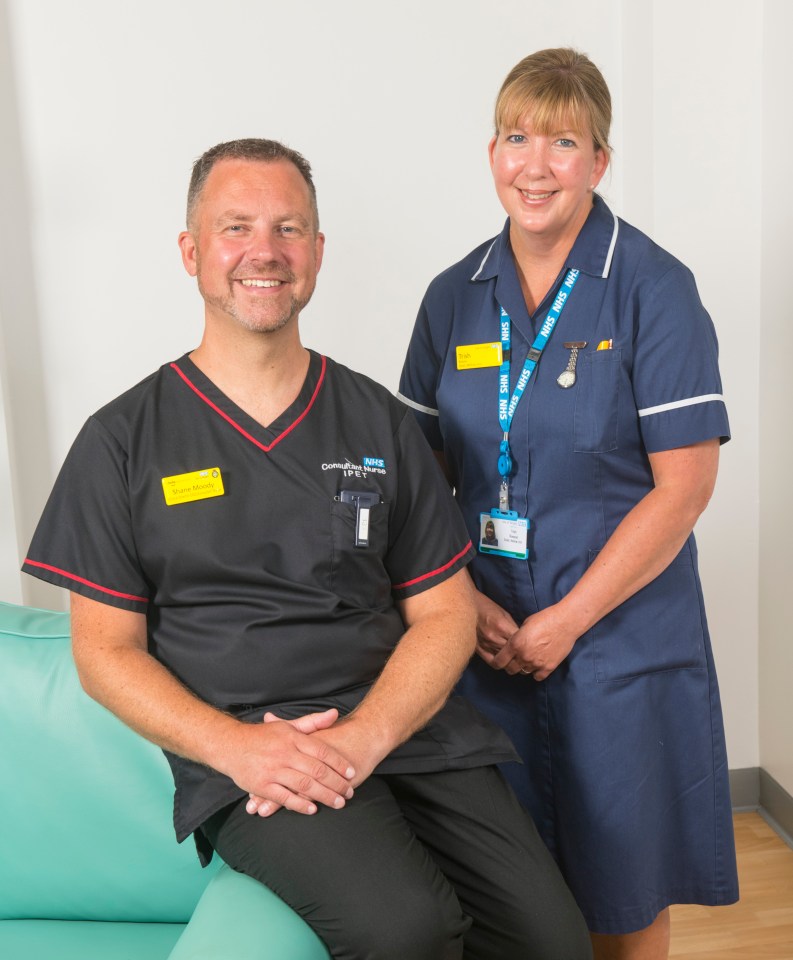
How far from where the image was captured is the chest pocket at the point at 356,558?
1687mm

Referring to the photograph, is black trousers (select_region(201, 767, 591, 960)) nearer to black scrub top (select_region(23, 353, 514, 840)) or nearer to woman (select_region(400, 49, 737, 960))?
black scrub top (select_region(23, 353, 514, 840))

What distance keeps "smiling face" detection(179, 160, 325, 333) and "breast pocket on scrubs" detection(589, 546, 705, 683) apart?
0.71 m

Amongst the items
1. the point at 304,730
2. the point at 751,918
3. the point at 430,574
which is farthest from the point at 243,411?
the point at 751,918

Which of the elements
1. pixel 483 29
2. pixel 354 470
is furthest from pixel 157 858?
pixel 483 29

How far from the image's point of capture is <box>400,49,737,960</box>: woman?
71.3 inches

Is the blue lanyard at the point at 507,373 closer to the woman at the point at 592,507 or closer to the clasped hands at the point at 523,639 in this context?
the woman at the point at 592,507

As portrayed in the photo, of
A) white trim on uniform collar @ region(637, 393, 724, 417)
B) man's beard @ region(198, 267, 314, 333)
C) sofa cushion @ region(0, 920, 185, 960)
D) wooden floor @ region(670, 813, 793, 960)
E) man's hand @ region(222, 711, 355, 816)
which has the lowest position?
wooden floor @ region(670, 813, 793, 960)

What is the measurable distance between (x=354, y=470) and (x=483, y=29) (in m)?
1.49

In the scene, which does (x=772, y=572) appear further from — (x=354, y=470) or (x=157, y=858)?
(x=157, y=858)

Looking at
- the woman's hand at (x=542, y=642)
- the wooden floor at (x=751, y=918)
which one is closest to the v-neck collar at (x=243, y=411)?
the woman's hand at (x=542, y=642)

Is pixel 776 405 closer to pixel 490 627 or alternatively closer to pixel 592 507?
pixel 592 507

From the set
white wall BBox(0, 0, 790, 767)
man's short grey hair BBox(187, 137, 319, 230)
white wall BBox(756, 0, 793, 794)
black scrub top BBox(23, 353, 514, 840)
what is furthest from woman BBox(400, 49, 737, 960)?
white wall BBox(756, 0, 793, 794)

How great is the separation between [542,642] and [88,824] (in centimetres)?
84

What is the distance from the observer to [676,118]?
8.92 feet
